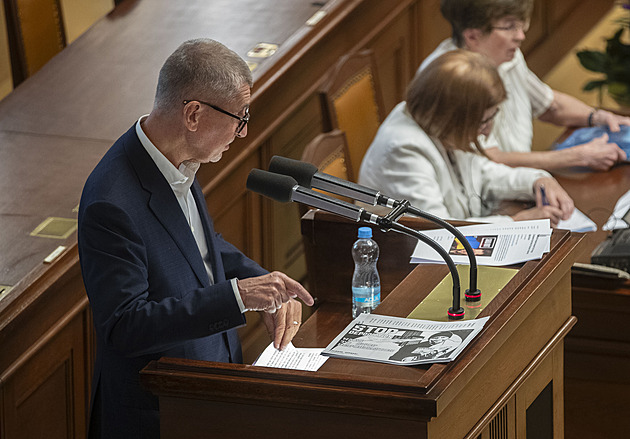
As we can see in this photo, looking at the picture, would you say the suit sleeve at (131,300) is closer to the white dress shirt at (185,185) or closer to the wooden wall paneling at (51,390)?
the white dress shirt at (185,185)

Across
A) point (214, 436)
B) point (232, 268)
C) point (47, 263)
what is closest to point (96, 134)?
point (47, 263)

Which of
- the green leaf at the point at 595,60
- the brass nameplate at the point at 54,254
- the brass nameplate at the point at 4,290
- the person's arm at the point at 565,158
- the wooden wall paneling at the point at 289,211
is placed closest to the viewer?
the brass nameplate at the point at 4,290

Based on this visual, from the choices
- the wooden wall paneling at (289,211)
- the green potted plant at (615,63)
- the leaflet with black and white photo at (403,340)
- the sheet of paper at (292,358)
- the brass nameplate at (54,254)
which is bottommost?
the wooden wall paneling at (289,211)

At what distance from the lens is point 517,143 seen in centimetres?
450

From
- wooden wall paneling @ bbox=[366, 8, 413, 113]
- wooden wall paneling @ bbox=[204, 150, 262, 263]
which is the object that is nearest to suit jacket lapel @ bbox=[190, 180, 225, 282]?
wooden wall paneling @ bbox=[204, 150, 262, 263]

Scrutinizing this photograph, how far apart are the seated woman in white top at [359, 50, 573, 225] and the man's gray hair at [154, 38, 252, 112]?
139 centimetres

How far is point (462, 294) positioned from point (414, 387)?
545 millimetres

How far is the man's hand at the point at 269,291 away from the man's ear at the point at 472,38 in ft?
7.63

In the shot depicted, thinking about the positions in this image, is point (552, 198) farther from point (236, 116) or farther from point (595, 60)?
point (236, 116)

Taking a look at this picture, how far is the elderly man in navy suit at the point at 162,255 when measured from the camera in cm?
218

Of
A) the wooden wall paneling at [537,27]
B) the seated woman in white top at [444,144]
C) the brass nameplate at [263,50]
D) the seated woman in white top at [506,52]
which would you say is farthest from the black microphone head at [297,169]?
the wooden wall paneling at [537,27]

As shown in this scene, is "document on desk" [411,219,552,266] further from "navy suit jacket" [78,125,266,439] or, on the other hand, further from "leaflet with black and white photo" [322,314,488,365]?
"navy suit jacket" [78,125,266,439]

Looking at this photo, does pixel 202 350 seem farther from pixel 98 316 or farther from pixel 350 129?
pixel 350 129

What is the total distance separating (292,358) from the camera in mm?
2527
